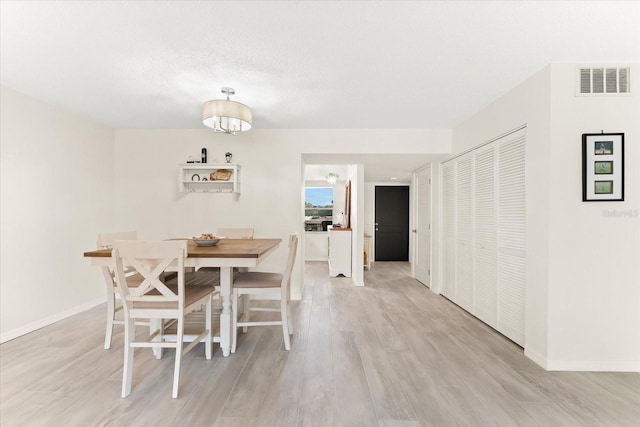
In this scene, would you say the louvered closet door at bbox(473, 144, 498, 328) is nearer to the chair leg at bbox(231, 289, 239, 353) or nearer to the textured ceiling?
the textured ceiling

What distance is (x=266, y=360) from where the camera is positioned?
2412 millimetres

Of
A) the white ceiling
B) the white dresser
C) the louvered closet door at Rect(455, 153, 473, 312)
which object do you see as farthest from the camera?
the white dresser

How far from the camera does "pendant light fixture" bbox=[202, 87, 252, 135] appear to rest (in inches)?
103

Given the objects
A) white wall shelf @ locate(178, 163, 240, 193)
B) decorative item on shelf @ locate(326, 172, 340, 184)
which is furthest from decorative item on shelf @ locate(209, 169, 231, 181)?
decorative item on shelf @ locate(326, 172, 340, 184)

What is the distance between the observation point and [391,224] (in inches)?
305

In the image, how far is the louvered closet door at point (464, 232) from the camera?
11.8ft

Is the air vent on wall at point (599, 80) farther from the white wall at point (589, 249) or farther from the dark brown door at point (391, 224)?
the dark brown door at point (391, 224)

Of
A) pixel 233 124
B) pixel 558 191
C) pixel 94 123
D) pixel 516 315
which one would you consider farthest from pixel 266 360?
pixel 94 123

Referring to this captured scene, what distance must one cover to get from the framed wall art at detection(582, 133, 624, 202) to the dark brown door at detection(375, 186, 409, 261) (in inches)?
218

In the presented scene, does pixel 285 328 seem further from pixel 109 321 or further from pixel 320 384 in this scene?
pixel 109 321

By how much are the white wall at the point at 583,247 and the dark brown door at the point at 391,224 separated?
17.8 feet

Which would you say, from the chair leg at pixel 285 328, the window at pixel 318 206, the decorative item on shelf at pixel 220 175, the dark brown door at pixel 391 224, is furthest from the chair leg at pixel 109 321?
the dark brown door at pixel 391 224

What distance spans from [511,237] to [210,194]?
3.69 metres

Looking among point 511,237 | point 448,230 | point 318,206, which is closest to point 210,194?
point 448,230
